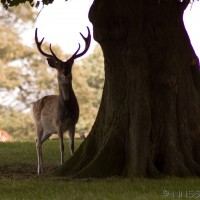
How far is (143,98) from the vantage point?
44.5 feet

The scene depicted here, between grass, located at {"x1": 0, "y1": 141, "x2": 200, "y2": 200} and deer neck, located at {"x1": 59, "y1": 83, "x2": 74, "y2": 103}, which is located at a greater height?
deer neck, located at {"x1": 59, "y1": 83, "x2": 74, "y2": 103}

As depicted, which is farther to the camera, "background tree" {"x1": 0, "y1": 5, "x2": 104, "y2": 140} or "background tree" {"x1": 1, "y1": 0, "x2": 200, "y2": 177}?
"background tree" {"x1": 0, "y1": 5, "x2": 104, "y2": 140}

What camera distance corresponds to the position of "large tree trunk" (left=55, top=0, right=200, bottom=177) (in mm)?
13492

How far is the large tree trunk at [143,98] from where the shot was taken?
44.3 ft

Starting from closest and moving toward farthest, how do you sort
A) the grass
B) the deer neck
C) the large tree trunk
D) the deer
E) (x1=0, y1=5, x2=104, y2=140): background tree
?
1. the grass
2. the large tree trunk
3. the deer
4. the deer neck
5. (x1=0, y1=5, x2=104, y2=140): background tree

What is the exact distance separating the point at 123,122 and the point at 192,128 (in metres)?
1.33

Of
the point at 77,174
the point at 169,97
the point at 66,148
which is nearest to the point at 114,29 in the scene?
the point at 169,97

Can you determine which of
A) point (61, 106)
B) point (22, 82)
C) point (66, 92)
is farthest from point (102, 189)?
point (22, 82)

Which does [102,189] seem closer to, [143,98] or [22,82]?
[143,98]

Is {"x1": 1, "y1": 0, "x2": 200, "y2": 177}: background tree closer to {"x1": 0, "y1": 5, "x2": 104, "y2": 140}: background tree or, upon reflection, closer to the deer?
the deer

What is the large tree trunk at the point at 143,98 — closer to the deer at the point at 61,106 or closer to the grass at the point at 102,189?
the grass at the point at 102,189

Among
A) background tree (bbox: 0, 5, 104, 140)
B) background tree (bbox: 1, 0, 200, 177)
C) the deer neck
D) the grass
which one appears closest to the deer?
the deer neck

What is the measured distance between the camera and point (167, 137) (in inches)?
539

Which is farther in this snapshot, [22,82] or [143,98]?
[22,82]
